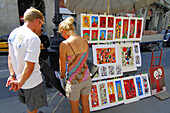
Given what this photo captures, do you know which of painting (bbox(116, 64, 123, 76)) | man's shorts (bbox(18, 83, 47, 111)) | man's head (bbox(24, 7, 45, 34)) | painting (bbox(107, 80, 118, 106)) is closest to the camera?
man's head (bbox(24, 7, 45, 34))

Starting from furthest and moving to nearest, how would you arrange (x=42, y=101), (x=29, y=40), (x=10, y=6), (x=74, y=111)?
(x=10, y=6) < (x=74, y=111) < (x=42, y=101) < (x=29, y=40)

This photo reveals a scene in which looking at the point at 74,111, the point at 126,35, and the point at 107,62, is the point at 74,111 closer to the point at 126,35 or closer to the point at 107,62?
the point at 107,62

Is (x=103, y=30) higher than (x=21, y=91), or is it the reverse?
(x=103, y=30)

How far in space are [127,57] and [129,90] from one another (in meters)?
0.82

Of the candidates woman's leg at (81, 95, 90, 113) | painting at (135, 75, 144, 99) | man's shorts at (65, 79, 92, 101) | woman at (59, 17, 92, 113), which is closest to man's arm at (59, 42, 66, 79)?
woman at (59, 17, 92, 113)

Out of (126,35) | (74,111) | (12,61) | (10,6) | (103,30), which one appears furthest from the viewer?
(10,6)

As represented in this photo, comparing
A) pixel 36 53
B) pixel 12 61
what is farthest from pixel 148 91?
pixel 12 61

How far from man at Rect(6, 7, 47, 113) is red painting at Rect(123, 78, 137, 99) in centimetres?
192

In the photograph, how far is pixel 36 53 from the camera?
129 centimetres

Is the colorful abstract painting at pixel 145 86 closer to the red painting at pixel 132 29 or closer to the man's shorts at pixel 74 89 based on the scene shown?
the red painting at pixel 132 29

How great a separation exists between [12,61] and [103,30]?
6.34 ft

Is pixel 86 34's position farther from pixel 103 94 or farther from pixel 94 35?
pixel 103 94

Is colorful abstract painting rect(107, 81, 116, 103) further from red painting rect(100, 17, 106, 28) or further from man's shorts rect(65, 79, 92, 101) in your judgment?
red painting rect(100, 17, 106, 28)

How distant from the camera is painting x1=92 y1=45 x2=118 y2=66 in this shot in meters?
2.58
